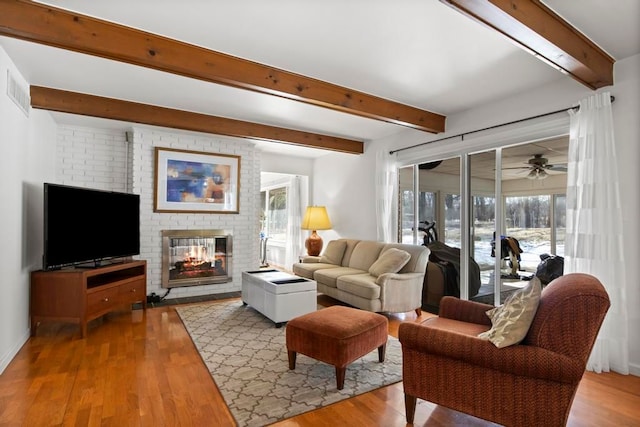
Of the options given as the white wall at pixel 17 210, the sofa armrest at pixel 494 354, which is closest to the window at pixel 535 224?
the sofa armrest at pixel 494 354

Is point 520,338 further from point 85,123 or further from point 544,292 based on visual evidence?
point 85,123

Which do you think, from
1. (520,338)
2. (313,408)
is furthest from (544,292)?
(313,408)

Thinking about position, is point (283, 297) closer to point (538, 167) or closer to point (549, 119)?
point (538, 167)

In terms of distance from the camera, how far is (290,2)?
6.47 ft

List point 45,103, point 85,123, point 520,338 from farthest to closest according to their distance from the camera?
1. point 85,123
2. point 45,103
3. point 520,338

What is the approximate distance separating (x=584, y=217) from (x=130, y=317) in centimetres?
473

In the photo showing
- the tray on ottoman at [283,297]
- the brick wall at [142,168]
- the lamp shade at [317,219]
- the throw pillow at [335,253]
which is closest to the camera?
the tray on ottoman at [283,297]

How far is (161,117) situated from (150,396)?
291 cm

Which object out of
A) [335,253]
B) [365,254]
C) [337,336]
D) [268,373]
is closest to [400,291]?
[365,254]

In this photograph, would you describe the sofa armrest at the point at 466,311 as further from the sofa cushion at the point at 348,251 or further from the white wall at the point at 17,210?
the white wall at the point at 17,210

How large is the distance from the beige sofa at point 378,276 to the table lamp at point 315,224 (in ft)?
4.08

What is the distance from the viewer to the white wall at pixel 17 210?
2615 millimetres

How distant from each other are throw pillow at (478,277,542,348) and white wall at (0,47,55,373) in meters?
3.46

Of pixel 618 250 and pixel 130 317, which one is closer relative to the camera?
pixel 618 250
